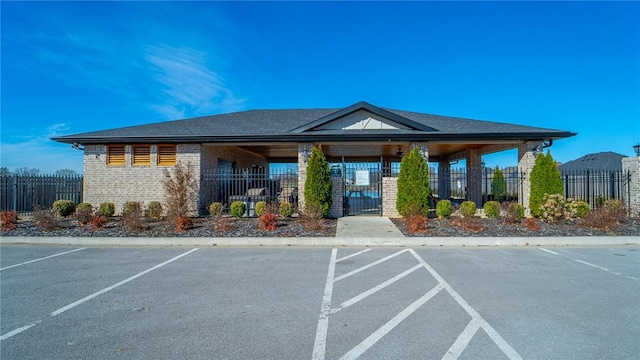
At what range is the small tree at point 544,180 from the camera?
13586 millimetres

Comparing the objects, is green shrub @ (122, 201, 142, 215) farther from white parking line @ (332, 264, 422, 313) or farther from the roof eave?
white parking line @ (332, 264, 422, 313)

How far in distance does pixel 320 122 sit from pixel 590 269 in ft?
34.1

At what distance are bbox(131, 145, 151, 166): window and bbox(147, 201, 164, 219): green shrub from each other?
91.3 inches

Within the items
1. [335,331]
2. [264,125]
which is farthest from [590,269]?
[264,125]

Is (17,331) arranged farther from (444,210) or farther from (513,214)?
(513,214)

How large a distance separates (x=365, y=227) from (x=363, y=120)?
5564 mm

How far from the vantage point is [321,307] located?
15.6 ft

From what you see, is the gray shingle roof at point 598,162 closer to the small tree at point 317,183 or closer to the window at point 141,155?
the small tree at point 317,183

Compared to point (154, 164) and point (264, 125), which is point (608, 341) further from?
point (154, 164)

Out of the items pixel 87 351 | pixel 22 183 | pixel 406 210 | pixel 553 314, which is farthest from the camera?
pixel 22 183

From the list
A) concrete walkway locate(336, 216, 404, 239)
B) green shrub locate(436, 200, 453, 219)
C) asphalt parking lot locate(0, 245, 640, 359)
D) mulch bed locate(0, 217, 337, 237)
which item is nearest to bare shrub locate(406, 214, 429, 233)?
concrete walkway locate(336, 216, 404, 239)

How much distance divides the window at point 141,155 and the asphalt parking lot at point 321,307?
7594mm

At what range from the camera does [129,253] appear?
28.8 ft

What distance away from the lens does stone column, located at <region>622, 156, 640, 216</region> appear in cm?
1454
